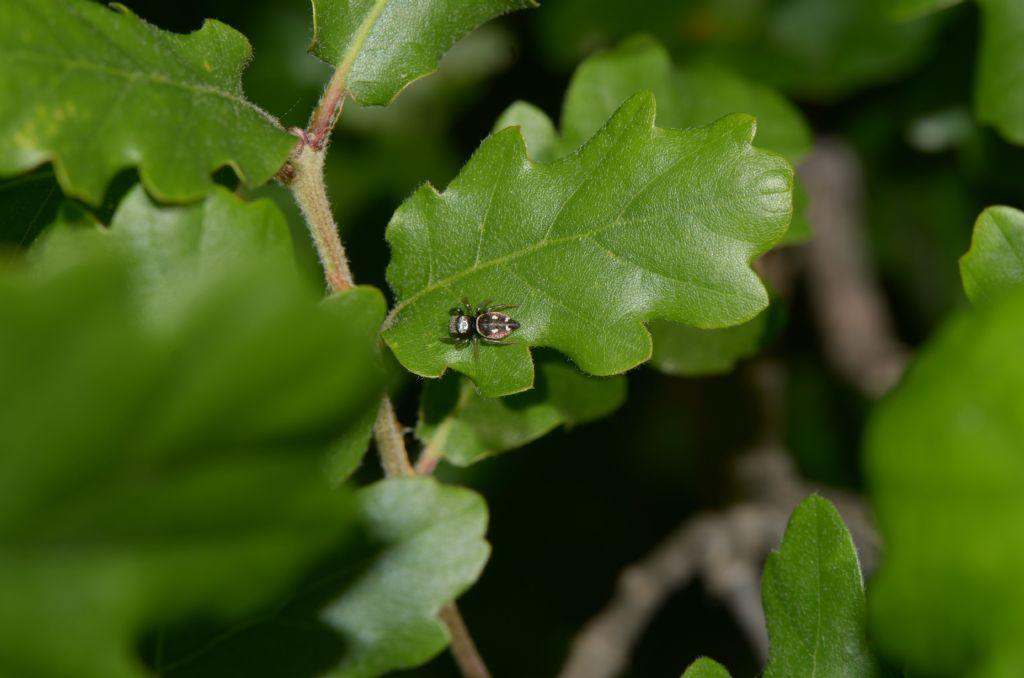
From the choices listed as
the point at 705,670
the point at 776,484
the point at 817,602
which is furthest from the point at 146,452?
the point at 776,484

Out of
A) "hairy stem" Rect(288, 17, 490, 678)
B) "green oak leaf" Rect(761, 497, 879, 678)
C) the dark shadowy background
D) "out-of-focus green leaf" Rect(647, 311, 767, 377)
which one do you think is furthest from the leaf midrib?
the dark shadowy background

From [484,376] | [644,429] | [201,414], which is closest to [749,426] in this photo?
[644,429]

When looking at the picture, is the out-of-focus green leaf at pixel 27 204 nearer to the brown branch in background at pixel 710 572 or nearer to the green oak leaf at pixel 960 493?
the green oak leaf at pixel 960 493

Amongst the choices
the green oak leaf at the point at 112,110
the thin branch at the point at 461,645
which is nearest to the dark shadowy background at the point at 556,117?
the thin branch at the point at 461,645

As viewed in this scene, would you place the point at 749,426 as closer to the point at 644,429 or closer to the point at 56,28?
the point at 644,429

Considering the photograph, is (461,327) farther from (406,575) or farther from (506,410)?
(406,575)
